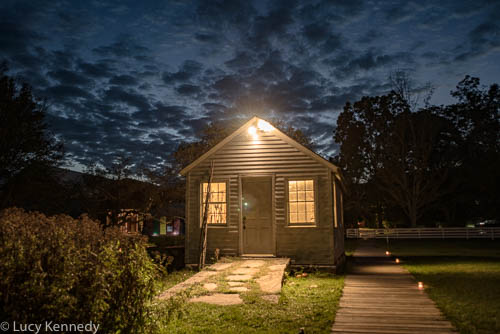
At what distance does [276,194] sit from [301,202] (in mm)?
792

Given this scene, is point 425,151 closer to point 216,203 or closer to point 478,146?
point 478,146

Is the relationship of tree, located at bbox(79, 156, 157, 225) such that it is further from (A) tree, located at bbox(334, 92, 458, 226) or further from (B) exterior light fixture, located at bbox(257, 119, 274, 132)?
(A) tree, located at bbox(334, 92, 458, 226)

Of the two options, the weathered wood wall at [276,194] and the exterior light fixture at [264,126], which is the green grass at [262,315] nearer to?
the weathered wood wall at [276,194]

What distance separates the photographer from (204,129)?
25.5 metres

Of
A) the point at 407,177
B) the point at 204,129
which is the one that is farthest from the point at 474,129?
the point at 204,129

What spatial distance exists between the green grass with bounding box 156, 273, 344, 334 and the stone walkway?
15 centimetres

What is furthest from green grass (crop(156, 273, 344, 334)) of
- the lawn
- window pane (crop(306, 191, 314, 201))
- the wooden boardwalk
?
window pane (crop(306, 191, 314, 201))

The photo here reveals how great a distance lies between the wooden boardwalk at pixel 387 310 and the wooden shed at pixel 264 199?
208 centimetres

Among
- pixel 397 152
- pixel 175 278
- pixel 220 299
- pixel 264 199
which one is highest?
pixel 397 152

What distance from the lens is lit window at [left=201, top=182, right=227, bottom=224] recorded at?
12.4 m

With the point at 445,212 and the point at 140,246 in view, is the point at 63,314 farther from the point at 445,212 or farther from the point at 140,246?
the point at 445,212

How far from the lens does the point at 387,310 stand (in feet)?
22.2

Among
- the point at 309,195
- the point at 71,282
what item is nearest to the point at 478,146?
the point at 309,195

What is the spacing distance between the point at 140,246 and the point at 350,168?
35.5 metres
